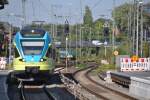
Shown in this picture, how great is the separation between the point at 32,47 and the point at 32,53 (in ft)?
1.46

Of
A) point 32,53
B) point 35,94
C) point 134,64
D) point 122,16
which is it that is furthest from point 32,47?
point 122,16

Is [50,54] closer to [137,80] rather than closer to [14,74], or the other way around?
[14,74]

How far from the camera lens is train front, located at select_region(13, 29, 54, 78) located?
112 ft

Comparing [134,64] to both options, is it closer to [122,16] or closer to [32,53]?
[32,53]

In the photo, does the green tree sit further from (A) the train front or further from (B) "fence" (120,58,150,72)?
(A) the train front

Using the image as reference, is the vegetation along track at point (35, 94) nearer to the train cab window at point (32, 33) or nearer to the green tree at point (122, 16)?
the train cab window at point (32, 33)

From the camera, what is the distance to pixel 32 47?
34.6 m

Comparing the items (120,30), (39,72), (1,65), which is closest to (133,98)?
(39,72)

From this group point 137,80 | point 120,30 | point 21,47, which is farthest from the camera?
point 120,30

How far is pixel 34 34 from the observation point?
34938 millimetres

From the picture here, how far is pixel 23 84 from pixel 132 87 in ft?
32.6

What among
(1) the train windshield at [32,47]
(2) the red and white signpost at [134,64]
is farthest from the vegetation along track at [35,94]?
(2) the red and white signpost at [134,64]

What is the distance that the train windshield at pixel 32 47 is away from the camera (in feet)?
113

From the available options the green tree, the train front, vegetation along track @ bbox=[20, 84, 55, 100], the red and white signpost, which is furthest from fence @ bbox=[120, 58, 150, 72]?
the green tree
